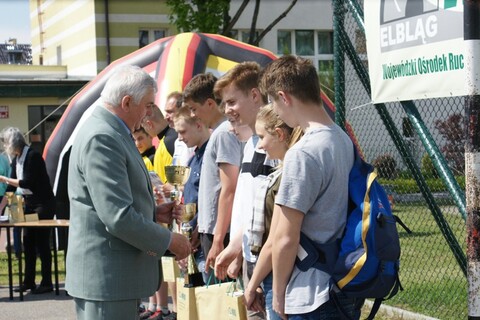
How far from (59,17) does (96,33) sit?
17.9ft

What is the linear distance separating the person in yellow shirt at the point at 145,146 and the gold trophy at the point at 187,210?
2.36 m

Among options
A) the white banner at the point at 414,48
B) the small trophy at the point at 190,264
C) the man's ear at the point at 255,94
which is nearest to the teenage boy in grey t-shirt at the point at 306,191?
the man's ear at the point at 255,94

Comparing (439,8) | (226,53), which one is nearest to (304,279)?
(439,8)

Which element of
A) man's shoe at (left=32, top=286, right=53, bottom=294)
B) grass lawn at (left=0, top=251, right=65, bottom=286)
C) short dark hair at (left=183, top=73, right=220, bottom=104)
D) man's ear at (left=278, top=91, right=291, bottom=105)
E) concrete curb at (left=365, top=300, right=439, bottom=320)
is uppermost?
short dark hair at (left=183, top=73, right=220, bottom=104)

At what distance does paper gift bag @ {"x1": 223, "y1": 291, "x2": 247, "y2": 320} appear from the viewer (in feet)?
16.3

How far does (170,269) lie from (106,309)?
9.43 feet

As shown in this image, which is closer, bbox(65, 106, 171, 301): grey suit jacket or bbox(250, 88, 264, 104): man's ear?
bbox(65, 106, 171, 301): grey suit jacket

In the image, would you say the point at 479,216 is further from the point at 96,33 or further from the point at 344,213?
the point at 96,33

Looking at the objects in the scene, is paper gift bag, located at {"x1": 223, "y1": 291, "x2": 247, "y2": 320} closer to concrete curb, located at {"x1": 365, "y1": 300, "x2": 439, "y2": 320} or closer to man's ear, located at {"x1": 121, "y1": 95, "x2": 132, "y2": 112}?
man's ear, located at {"x1": 121, "y1": 95, "x2": 132, "y2": 112}

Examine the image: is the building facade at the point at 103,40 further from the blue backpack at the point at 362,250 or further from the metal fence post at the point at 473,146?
the blue backpack at the point at 362,250

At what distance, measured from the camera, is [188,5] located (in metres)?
20.5

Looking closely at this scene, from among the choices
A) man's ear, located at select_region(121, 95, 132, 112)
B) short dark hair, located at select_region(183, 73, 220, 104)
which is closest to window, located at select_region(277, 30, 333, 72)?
short dark hair, located at select_region(183, 73, 220, 104)

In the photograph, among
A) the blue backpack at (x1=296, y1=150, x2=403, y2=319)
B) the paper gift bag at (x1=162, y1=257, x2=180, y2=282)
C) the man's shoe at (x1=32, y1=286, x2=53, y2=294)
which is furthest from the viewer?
the man's shoe at (x1=32, y1=286, x2=53, y2=294)

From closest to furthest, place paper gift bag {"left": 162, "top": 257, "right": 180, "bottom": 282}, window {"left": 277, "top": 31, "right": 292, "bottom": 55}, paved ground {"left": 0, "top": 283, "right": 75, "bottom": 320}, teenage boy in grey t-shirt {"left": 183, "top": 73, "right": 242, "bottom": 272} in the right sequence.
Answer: teenage boy in grey t-shirt {"left": 183, "top": 73, "right": 242, "bottom": 272}
paper gift bag {"left": 162, "top": 257, "right": 180, "bottom": 282}
paved ground {"left": 0, "top": 283, "right": 75, "bottom": 320}
window {"left": 277, "top": 31, "right": 292, "bottom": 55}
